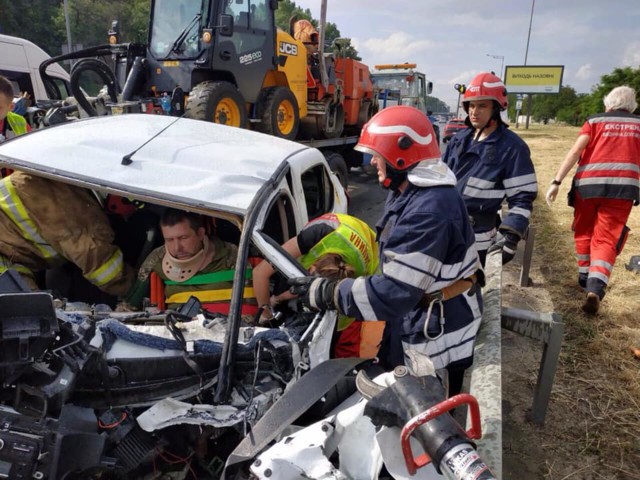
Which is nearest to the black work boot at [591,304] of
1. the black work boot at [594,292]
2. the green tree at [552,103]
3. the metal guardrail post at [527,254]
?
the black work boot at [594,292]

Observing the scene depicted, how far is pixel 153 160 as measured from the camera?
2.64 meters

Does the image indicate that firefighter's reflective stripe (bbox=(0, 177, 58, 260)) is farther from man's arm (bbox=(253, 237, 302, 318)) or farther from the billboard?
the billboard

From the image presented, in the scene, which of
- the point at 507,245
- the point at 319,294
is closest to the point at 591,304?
the point at 507,245

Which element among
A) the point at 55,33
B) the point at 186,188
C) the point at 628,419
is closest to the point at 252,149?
the point at 186,188

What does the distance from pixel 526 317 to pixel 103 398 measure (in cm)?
205

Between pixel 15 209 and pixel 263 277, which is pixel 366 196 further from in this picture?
pixel 15 209

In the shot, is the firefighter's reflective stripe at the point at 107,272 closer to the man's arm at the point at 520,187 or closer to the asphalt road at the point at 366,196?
the man's arm at the point at 520,187

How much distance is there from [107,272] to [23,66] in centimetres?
819

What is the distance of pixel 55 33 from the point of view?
3969 cm

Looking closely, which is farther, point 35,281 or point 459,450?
point 35,281

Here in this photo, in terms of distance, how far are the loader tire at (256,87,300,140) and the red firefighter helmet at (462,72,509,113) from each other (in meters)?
4.11

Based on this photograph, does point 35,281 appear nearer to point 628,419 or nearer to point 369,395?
point 369,395

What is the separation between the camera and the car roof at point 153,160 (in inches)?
94.6

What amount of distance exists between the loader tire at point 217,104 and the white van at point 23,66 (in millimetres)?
4220
